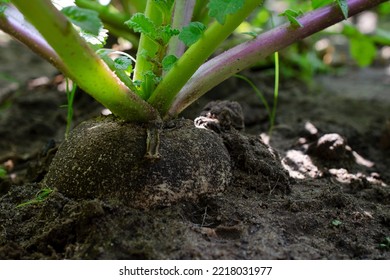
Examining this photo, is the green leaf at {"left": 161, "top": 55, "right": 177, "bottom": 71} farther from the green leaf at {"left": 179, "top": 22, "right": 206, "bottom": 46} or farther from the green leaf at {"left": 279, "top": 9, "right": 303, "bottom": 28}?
the green leaf at {"left": 279, "top": 9, "right": 303, "bottom": 28}

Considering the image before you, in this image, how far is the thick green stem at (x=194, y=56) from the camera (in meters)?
1.36

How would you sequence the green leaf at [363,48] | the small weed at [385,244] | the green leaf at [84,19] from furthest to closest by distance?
the green leaf at [363,48] < the small weed at [385,244] < the green leaf at [84,19]

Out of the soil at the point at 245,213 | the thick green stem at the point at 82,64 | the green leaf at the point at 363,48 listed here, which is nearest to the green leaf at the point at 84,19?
the thick green stem at the point at 82,64

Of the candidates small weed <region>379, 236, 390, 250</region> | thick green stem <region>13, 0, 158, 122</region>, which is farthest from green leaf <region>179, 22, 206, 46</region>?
small weed <region>379, 236, 390, 250</region>

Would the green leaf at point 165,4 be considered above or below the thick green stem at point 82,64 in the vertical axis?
above

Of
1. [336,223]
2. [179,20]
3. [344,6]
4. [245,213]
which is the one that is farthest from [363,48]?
[245,213]

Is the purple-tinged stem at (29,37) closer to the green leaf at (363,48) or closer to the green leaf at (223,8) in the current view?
the green leaf at (223,8)

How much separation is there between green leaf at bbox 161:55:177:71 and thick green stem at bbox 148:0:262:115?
16 millimetres

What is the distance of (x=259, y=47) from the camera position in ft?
5.19

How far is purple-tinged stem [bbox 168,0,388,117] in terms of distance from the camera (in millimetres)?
1577

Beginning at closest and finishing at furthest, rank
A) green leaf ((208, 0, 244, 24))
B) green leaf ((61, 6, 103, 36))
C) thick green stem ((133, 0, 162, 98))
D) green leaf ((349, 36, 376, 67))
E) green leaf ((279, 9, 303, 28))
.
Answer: green leaf ((61, 6, 103, 36)) → green leaf ((208, 0, 244, 24)) → green leaf ((279, 9, 303, 28)) → thick green stem ((133, 0, 162, 98)) → green leaf ((349, 36, 376, 67))

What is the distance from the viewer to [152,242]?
1262mm

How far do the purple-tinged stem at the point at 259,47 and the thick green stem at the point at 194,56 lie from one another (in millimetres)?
81

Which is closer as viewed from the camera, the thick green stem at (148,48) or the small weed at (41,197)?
the small weed at (41,197)
